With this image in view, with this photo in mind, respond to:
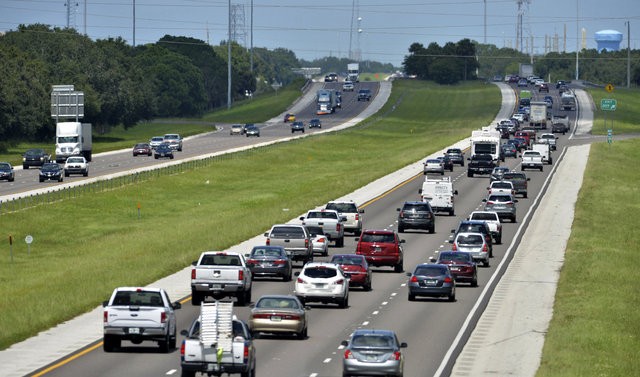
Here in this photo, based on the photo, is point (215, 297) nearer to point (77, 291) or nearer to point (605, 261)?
point (77, 291)

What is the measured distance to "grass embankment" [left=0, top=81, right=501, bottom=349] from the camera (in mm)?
54406

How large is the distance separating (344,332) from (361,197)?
58966mm

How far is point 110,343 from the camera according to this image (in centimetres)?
3816

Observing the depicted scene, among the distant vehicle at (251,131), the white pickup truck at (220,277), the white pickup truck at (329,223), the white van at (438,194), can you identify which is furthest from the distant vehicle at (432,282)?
the distant vehicle at (251,131)

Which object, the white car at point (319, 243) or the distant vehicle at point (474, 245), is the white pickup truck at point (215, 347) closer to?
the distant vehicle at point (474, 245)

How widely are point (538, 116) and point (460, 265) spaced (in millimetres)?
124522

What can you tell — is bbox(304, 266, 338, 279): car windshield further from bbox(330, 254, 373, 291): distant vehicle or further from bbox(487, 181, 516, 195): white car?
bbox(487, 181, 516, 195): white car

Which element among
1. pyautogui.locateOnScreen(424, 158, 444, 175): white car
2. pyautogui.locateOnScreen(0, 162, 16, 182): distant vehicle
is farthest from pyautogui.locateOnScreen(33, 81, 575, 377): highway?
pyautogui.locateOnScreen(0, 162, 16, 182): distant vehicle

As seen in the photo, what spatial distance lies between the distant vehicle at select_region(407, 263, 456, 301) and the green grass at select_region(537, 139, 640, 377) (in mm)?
3857

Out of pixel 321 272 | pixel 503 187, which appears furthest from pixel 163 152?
pixel 321 272

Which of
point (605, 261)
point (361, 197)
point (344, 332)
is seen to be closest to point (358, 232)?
point (605, 261)

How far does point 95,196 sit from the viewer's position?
10206 cm

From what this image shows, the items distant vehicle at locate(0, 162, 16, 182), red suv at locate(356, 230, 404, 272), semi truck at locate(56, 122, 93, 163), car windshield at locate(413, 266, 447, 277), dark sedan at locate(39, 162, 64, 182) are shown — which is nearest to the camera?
car windshield at locate(413, 266, 447, 277)

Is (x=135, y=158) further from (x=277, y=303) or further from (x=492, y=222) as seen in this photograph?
(x=277, y=303)
